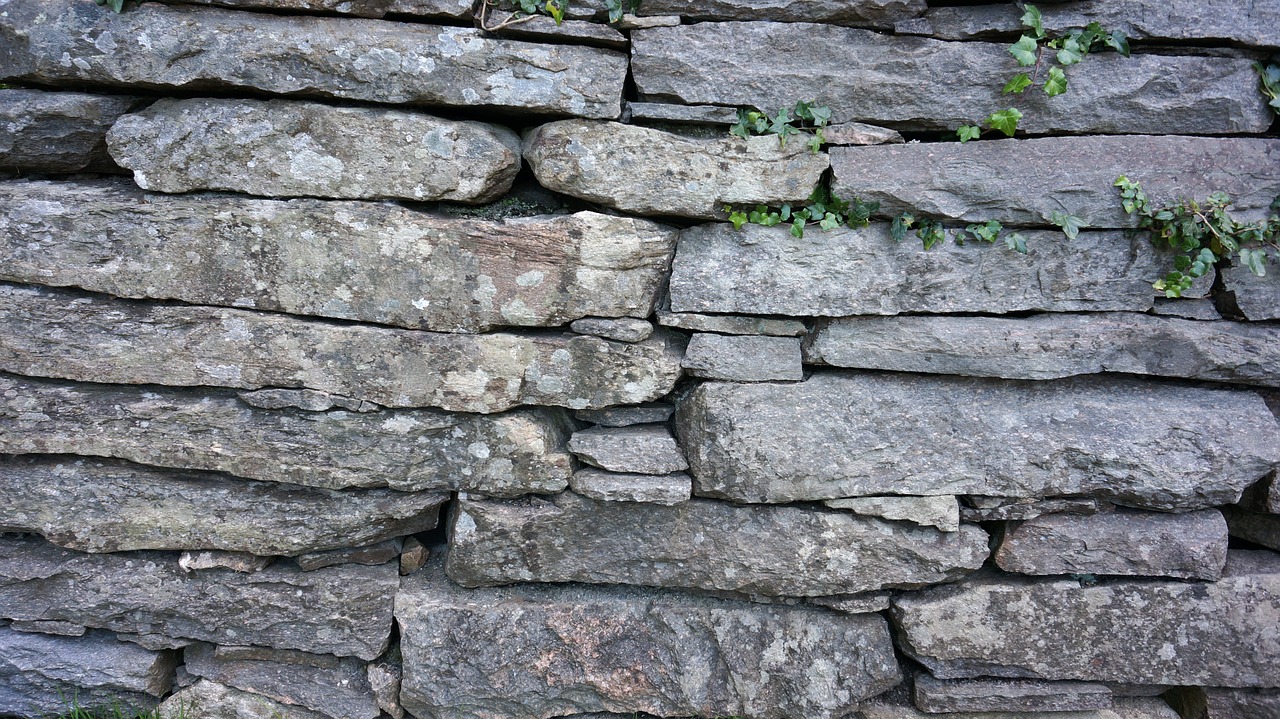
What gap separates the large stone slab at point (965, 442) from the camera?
2.66 meters

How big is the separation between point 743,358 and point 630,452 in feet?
1.87

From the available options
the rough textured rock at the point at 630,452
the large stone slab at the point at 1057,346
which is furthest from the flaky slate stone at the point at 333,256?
the large stone slab at the point at 1057,346

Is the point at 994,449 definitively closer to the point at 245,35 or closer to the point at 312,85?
the point at 312,85

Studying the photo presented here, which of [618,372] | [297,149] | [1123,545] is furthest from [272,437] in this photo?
[1123,545]

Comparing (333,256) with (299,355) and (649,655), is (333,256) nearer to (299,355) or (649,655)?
(299,355)

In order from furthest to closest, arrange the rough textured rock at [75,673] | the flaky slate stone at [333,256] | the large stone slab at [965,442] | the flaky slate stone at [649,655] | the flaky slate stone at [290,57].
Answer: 1. the rough textured rock at [75,673]
2. the flaky slate stone at [649,655]
3. the large stone slab at [965,442]
4. the flaky slate stone at [333,256]
5. the flaky slate stone at [290,57]

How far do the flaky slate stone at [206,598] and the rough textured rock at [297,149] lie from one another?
1.54 metres

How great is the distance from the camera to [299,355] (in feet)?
8.57

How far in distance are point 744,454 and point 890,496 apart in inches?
24.2

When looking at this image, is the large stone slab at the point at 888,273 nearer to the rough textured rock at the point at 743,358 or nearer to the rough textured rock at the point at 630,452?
the rough textured rock at the point at 743,358

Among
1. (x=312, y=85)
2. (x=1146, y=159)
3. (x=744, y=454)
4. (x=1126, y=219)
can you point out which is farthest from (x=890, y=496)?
(x=312, y=85)

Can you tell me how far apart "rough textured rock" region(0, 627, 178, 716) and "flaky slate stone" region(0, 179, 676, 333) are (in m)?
1.53

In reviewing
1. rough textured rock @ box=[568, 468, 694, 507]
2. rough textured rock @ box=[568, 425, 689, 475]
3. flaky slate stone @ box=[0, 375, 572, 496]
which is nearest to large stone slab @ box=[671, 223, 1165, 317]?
rough textured rock @ box=[568, 425, 689, 475]

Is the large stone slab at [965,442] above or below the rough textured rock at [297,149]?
below
